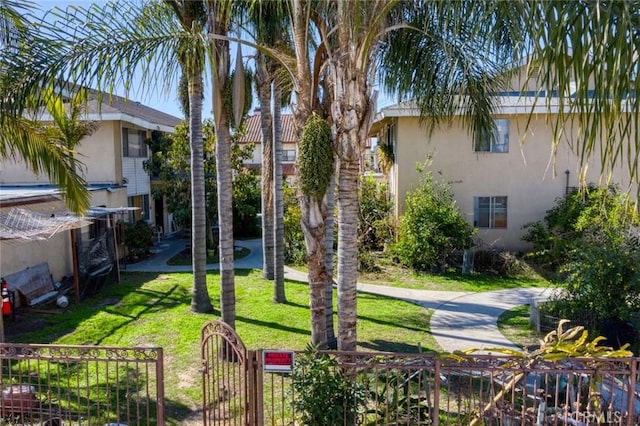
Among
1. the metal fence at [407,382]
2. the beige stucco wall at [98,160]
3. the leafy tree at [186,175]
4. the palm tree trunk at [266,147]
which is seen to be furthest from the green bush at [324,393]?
the beige stucco wall at [98,160]

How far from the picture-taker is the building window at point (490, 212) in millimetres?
18438

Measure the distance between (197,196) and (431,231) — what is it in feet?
26.9

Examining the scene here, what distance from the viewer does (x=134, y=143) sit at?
20797 millimetres

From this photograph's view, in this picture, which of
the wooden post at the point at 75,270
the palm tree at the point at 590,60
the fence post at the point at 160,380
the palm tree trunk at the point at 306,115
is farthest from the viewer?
the wooden post at the point at 75,270

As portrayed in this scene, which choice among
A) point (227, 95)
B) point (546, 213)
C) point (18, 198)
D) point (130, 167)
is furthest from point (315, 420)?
point (130, 167)

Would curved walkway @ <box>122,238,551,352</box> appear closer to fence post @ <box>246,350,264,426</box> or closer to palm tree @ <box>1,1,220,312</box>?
fence post @ <box>246,350,264,426</box>

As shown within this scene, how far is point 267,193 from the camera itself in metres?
13.1

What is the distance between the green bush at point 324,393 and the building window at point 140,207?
17.0 metres

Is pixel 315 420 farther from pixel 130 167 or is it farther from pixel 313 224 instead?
pixel 130 167

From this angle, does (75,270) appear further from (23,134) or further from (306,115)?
(306,115)

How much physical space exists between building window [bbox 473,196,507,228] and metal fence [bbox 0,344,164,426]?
1373 centimetres

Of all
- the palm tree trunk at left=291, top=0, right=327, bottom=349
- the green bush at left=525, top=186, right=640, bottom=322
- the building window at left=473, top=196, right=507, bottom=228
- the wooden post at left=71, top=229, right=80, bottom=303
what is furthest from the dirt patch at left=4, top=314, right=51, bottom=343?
the building window at left=473, top=196, right=507, bottom=228

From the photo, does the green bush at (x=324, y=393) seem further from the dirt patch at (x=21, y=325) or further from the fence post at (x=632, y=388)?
the dirt patch at (x=21, y=325)

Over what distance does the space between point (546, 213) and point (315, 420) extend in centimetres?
1556
